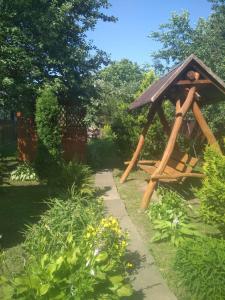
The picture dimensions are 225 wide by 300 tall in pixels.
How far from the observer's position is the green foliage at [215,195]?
18.7 feet

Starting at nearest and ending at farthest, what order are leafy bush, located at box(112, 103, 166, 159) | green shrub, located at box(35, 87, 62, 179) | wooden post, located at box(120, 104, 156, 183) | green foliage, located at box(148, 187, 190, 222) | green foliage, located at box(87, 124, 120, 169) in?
green foliage, located at box(148, 187, 190, 222), wooden post, located at box(120, 104, 156, 183), green shrub, located at box(35, 87, 62, 179), leafy bush, located at box(112, 103, 166, 159), green foliage, located at box(87, 124, 120, 169)

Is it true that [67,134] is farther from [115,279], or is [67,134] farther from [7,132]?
[7,132]

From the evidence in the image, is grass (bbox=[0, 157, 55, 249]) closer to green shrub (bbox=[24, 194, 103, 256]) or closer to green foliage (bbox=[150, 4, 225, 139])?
green shrub (bbox=[24, 194, 103, 256])

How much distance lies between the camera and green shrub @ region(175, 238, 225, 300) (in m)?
4.04

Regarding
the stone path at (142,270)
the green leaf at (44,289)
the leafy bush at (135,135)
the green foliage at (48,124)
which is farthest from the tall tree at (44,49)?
the green leaf at (44,289)

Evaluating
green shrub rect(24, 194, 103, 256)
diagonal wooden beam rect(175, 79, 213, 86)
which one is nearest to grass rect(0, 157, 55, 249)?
green shrub rect(24, 194, 103, 256)

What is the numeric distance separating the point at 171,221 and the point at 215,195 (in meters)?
0.97

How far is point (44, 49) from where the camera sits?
13.0 meters

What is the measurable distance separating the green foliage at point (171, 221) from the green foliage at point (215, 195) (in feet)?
1.32

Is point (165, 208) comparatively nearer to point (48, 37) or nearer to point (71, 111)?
point (48, 37)

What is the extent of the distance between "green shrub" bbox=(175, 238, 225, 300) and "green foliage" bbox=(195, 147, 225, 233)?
1252 mm

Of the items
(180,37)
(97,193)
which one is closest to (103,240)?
(97,193)

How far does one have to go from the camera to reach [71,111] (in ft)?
50.0

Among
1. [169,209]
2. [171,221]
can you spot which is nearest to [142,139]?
[169,209]
